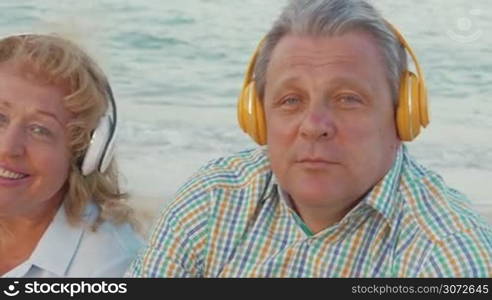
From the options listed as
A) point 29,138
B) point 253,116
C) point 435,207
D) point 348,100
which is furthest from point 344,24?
point 29,138

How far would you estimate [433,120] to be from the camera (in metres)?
3.54

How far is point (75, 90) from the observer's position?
1.79 meters

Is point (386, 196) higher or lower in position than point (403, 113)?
lower

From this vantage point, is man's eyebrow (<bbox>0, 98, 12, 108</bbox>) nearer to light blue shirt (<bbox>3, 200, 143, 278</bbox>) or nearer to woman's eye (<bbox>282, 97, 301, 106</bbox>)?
light blue shirt (<bbox>3, 200, 143, 278</bbox>)

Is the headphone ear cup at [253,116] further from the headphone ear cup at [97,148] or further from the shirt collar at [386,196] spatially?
the headphone ear cup at [97,148]

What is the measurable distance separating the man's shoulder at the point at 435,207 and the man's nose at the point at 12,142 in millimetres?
773

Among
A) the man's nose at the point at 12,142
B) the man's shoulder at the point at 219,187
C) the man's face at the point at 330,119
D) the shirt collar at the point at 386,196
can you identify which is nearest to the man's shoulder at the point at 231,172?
the man's shoulder at the point at 219,187

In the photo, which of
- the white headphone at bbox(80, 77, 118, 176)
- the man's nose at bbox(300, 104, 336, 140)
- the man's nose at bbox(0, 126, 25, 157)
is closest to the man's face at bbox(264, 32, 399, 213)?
the man's nose at bbox(300, 104, 336, 140)

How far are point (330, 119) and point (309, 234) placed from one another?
0.78 feet

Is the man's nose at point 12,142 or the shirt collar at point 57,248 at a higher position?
the man's nose at point 12,142

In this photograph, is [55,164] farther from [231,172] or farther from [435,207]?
[435,207]

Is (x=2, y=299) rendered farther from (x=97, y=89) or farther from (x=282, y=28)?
(x=282, y=28)

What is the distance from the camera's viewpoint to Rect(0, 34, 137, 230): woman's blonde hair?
1761 millimetres

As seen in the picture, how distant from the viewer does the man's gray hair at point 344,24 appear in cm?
147
